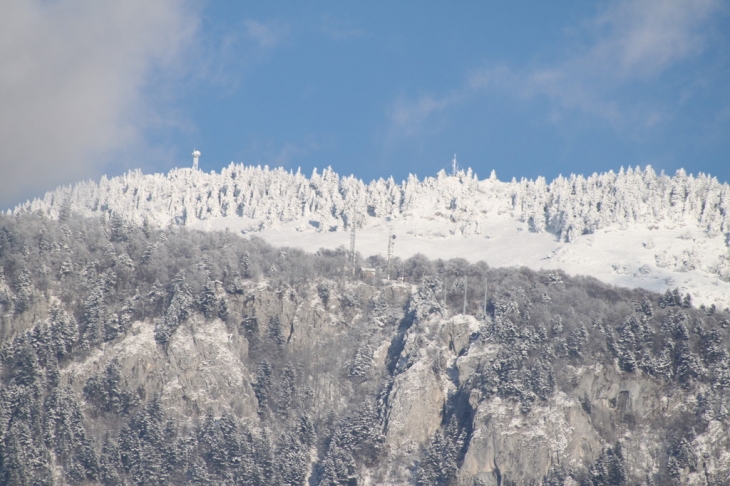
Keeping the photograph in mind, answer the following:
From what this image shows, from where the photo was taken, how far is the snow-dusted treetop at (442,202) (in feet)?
524

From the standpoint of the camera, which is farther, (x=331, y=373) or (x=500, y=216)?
(x=500, y=216)

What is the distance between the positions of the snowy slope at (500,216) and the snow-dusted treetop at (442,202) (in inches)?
10.5

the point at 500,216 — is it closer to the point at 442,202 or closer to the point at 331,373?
the point at 442,202

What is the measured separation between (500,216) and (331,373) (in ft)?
236

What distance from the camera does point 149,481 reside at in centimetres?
9544

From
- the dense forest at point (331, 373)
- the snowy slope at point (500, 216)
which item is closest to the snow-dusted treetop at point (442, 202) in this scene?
the snowy slope at point (500, 216)

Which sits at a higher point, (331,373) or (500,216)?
(500,216)

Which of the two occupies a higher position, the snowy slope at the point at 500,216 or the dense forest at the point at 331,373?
the snowy slope at the point at 500,216

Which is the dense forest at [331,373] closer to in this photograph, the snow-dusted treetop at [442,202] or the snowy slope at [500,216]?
the snowy slope at [500,216]

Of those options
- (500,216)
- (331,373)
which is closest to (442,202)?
(500,216)

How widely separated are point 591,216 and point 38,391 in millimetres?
98164

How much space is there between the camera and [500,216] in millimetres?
175875

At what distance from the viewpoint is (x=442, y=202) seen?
586 ft

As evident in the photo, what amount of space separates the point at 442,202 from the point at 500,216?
38.2 ft
